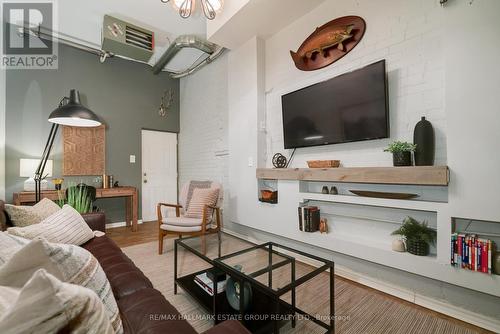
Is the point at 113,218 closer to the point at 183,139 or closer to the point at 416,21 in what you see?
the point at 183,139

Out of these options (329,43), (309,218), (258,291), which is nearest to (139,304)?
(258,291)

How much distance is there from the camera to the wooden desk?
306cm

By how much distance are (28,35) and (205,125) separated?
9.69ft

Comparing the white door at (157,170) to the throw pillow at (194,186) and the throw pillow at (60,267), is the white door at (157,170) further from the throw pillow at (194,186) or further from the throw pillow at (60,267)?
the throw pillow at (60,267)

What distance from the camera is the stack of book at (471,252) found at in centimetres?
145

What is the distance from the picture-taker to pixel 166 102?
4.80 meters

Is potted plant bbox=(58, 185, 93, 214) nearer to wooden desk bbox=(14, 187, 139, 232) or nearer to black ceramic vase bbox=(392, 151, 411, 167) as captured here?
wooden desk bbox=(14, 187, 139, 232)

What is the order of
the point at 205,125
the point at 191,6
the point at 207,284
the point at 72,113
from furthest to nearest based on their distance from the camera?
the point at 205,125 < the point at 72,113 < the point at 191,6 < the point at 207,284

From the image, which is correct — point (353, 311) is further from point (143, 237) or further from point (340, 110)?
point (143, 237)

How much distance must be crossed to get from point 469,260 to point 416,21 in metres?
1.88

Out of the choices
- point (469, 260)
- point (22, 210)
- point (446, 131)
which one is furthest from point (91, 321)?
point (446, 131)

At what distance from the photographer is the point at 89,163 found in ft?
12.8

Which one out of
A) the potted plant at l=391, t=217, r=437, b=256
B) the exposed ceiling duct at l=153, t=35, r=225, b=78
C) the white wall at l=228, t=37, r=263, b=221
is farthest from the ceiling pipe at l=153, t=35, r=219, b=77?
the potted plant at l=391, t=217, r=437, b=256

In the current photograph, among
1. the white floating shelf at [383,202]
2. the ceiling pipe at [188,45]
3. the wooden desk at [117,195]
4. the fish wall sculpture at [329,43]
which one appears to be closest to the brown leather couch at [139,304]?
the white floating shelf at [383,202]
